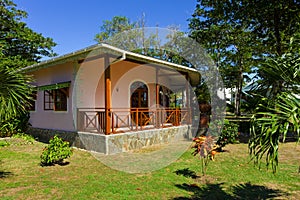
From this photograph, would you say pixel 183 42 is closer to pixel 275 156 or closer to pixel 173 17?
pixel 173 17

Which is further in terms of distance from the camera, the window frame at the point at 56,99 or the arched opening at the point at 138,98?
the arched opening at the point at 138,98

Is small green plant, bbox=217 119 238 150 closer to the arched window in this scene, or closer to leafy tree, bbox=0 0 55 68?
the arched window

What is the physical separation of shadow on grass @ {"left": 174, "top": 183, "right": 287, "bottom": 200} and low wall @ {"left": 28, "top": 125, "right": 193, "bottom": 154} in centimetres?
373

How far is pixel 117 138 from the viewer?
8.23 metres

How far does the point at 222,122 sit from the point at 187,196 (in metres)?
5.60

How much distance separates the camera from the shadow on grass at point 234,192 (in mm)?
4234

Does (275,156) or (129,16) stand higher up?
(129,16)

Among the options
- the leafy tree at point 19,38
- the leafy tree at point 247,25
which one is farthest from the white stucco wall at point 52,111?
the leafy tree at point 247,25

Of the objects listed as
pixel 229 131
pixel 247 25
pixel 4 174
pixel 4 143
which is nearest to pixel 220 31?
pixel 247 25

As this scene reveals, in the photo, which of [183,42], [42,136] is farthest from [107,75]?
[183,42]

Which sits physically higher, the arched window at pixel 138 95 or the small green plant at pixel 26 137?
the arched window at pixel 138 95

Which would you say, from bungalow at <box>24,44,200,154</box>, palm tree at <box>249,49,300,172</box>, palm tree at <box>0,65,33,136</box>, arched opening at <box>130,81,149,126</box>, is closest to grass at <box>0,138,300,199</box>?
palm tree at <box>249,49,300,172</box>

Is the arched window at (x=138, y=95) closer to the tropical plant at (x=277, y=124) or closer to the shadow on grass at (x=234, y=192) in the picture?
the shadow on grass at (x=234, y=192)

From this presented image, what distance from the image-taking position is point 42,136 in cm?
1127
